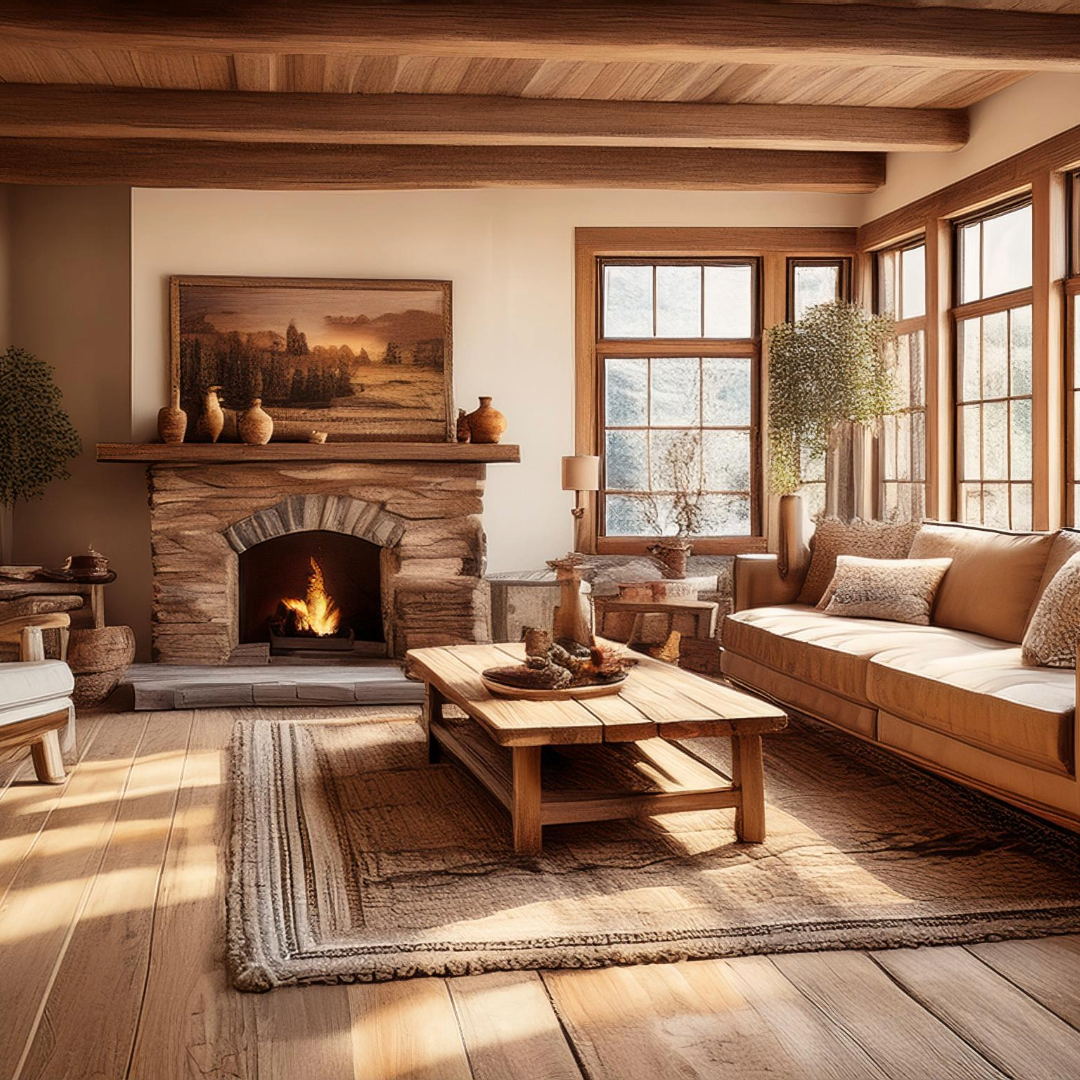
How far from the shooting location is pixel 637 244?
23.2 feet

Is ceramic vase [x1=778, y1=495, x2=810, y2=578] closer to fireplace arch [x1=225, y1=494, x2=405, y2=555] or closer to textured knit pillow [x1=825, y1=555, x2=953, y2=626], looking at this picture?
textured knit pillow [x1=825, y1=555, x2=953, y2=626]

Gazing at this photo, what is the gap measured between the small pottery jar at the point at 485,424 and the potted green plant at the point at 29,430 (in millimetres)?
2263

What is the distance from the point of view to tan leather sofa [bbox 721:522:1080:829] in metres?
3.20

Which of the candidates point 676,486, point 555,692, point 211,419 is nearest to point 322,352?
point 211,419

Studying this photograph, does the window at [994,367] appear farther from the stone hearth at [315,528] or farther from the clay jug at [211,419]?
the clay jug at [211,419]

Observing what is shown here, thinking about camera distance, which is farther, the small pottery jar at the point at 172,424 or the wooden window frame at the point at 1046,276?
the small pottery jar at the point at 172,424

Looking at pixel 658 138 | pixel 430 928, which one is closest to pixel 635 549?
pixel 658 138

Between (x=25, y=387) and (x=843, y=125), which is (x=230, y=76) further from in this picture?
(x=843, y=125)

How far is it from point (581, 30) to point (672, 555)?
115 inches

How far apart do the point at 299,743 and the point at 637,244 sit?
373 cm

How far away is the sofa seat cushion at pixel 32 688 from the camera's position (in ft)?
12.9

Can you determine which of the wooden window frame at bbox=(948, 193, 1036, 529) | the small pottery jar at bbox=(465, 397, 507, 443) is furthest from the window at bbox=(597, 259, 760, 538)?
the wooden window frame at bbox=(948, 193, 1036, 529)

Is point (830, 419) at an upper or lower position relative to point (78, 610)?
upper

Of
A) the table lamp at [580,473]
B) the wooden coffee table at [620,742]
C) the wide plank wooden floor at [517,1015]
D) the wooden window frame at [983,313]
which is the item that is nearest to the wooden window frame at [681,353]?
the table lamp at [580,473]
